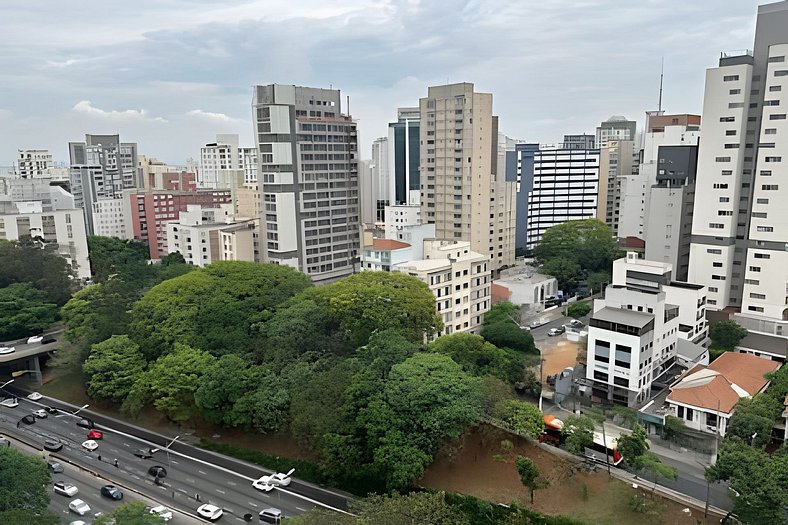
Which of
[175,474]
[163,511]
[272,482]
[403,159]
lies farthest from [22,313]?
[403,159]

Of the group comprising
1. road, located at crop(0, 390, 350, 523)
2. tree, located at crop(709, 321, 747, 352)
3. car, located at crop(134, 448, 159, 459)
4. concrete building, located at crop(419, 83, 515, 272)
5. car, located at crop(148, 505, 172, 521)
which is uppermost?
Answer: concrete building, located at crop(419, 83, 515, 272)

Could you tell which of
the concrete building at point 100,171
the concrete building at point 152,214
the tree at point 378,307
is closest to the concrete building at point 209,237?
the concrete building at point 152,214

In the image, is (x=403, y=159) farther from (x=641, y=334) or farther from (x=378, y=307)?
(x=641, y=334)

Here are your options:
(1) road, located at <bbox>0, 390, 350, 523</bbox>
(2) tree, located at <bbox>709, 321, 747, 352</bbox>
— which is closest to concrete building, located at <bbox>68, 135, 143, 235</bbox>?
(1) road, located at <bbox>0, 390, 350, 523</bbox>

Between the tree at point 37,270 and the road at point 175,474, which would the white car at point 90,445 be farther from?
the tree at point 37,270

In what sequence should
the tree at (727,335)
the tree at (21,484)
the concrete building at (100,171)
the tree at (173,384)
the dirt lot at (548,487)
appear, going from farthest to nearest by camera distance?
the concrete building at (100,171) → the tree at (727,335) → the tree at (173,384) → the dirt lot at (548,487) → the tree at (21,484)

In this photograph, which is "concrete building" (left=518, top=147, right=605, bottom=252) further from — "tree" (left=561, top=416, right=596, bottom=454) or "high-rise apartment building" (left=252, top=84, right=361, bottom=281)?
"tree" (left=561, top=416, right=596, bottom=454)

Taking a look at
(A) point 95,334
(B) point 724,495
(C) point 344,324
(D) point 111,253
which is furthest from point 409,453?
(D) point 111,253
